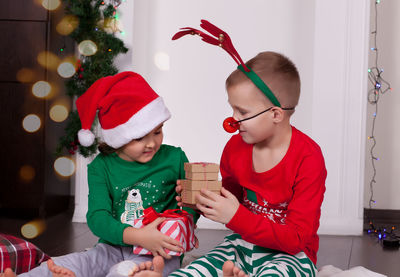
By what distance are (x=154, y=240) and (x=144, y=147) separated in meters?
0.29

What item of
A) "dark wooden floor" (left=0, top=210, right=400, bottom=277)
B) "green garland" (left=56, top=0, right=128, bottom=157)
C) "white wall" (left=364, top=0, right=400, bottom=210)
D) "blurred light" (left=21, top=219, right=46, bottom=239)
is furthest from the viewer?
"white wall" (left=364, top=0, right=400, bottom=210)

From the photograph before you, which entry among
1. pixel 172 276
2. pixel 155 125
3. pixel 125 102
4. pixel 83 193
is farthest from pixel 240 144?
pixel 83 193

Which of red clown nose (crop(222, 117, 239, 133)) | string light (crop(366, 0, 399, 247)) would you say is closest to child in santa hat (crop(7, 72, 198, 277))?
red clown nose (crop(222, 117, 239, 133))

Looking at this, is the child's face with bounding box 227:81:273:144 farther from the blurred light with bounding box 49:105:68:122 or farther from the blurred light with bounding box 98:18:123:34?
the blurred light with bounding box 49:105:68:122

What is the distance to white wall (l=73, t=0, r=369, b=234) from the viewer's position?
8.50 feet

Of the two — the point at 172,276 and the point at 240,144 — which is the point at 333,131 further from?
the point at 172,276

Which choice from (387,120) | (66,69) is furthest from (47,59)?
(387,120)

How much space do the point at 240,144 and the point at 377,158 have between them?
1629mm

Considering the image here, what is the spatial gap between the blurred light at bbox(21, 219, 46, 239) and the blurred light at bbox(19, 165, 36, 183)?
23cm

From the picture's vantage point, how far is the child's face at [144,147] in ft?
5.06

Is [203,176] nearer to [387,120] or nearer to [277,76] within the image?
[277,76]

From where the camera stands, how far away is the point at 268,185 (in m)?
1.47

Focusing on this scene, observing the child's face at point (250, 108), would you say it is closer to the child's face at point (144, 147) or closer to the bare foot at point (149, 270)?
the child's face at point (144, 147)

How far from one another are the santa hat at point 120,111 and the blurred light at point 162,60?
136 centimetres
